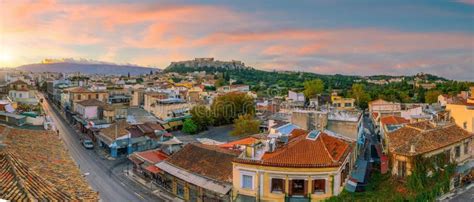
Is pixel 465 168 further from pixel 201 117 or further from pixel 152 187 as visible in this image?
pixel 201 117

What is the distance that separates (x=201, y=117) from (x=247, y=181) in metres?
32.8

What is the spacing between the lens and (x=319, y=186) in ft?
66.2

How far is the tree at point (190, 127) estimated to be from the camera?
2008 inches

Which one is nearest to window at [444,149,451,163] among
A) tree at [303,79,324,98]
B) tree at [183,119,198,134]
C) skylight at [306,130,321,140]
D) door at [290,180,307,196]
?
skylight at [306,130,321,140]

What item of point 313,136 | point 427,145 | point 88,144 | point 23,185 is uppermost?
point 23,185

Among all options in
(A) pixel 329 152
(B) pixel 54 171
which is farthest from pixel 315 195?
(B) pixel 54 171

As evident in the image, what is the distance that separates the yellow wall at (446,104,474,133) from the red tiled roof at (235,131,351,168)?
11437 mm

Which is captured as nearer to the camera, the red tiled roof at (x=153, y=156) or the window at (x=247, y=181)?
the window at (x=247, y=181)

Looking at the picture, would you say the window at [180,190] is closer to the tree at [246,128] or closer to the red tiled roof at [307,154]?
the red tiled roof at [307,154]

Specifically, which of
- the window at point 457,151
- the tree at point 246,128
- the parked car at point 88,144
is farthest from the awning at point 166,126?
the window at point 457,151

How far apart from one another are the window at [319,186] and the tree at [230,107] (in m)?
37.3

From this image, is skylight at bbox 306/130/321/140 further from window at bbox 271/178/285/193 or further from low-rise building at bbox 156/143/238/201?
low-rise building at bbox 156/143/238/201

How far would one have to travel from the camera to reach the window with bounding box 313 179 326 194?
20.1 m

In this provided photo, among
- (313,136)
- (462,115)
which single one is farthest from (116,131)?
(462,115)
